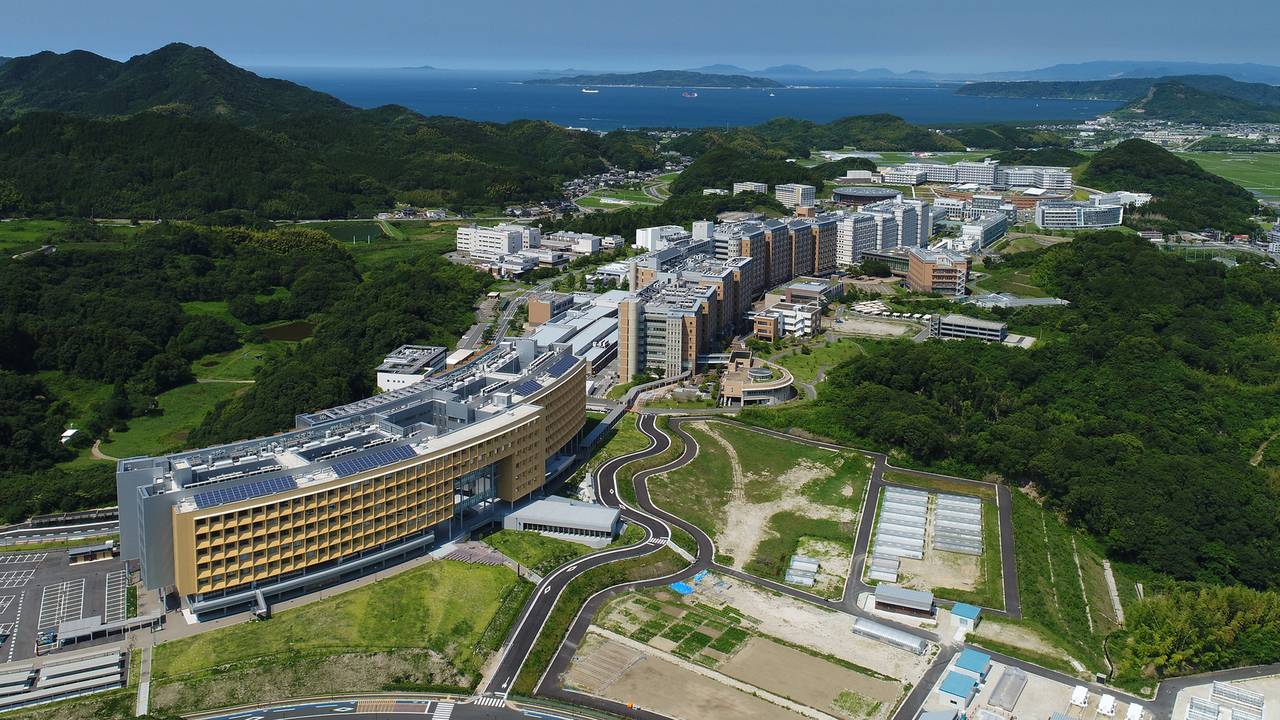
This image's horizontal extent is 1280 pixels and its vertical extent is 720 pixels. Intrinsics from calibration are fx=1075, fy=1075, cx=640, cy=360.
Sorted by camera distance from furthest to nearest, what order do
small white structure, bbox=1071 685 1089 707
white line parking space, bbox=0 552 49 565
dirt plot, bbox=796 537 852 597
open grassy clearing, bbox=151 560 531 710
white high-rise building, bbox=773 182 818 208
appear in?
white high-rise building, bbox=773 182 818 208 < dirt plot, bbox=796 537 852 597 < white line parking space, bbox=0 552 49 565 < small white structure, bbox=1071 685 1089 707 < open grassy clearing, bbox=151 560 531 710

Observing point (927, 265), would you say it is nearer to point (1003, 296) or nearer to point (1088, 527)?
point (1003, 296)

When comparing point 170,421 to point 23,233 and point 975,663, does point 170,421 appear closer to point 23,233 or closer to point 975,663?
point 975,663

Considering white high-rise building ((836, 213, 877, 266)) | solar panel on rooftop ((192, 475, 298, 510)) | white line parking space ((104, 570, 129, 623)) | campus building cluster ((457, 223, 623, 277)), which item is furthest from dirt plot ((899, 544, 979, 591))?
campus building cluster ((457, 223, 623, 277))

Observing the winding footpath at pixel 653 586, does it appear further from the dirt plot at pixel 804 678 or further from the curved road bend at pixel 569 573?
the dirt plot at pixel 804 678

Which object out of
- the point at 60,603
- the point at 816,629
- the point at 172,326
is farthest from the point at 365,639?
the point at 172,326

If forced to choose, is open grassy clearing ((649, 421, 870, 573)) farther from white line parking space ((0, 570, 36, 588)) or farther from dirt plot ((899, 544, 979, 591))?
white line parking space ((0, 570, 36, 588))

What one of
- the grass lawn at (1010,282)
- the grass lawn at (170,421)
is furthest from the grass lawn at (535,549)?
the grass lawn at (1010,282)
